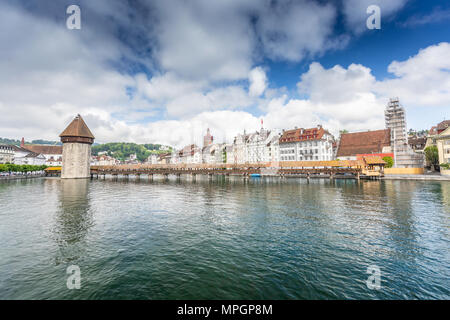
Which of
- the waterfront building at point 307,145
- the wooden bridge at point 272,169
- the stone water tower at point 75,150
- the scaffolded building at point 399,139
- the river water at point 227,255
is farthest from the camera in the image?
the waterfront building at point 307,145

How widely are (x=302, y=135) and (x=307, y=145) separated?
5.05 meters

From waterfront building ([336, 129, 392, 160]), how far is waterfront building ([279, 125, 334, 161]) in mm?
4844

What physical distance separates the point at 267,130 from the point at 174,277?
103 m

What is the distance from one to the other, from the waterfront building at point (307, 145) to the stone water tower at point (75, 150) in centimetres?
7846

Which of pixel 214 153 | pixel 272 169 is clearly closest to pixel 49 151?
pixel 214 153

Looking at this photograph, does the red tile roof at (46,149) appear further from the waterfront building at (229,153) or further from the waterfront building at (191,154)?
the waterfront building at (229,153)

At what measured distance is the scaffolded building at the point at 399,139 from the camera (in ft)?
230

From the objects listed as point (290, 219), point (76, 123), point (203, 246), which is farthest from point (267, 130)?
point (203, 246)

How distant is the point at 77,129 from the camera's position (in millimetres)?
70875

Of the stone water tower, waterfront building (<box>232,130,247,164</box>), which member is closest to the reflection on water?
the stone water tower

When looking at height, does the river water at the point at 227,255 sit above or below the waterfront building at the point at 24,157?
below

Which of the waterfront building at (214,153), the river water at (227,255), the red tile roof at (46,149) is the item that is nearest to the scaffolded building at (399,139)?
the river water at (227,255)
